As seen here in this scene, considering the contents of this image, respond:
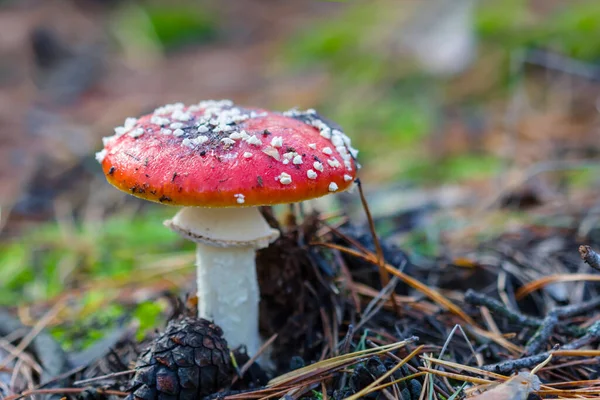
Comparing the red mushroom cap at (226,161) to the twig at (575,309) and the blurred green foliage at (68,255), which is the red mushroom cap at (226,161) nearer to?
the twig at (575,309)

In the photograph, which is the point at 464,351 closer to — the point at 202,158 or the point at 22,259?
the point at 202,158

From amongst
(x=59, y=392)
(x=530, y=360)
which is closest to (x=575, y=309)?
(x=530, y=360)

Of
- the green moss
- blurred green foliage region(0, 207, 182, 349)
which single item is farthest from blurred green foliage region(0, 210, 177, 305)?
the green moss

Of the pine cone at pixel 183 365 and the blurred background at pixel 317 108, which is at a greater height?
the blurred background at pixel 317 108

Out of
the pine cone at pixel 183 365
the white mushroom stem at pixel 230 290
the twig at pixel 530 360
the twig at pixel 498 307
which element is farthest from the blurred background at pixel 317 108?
the twig at pixel 530 360

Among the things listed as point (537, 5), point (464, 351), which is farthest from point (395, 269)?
point (537, 5)
